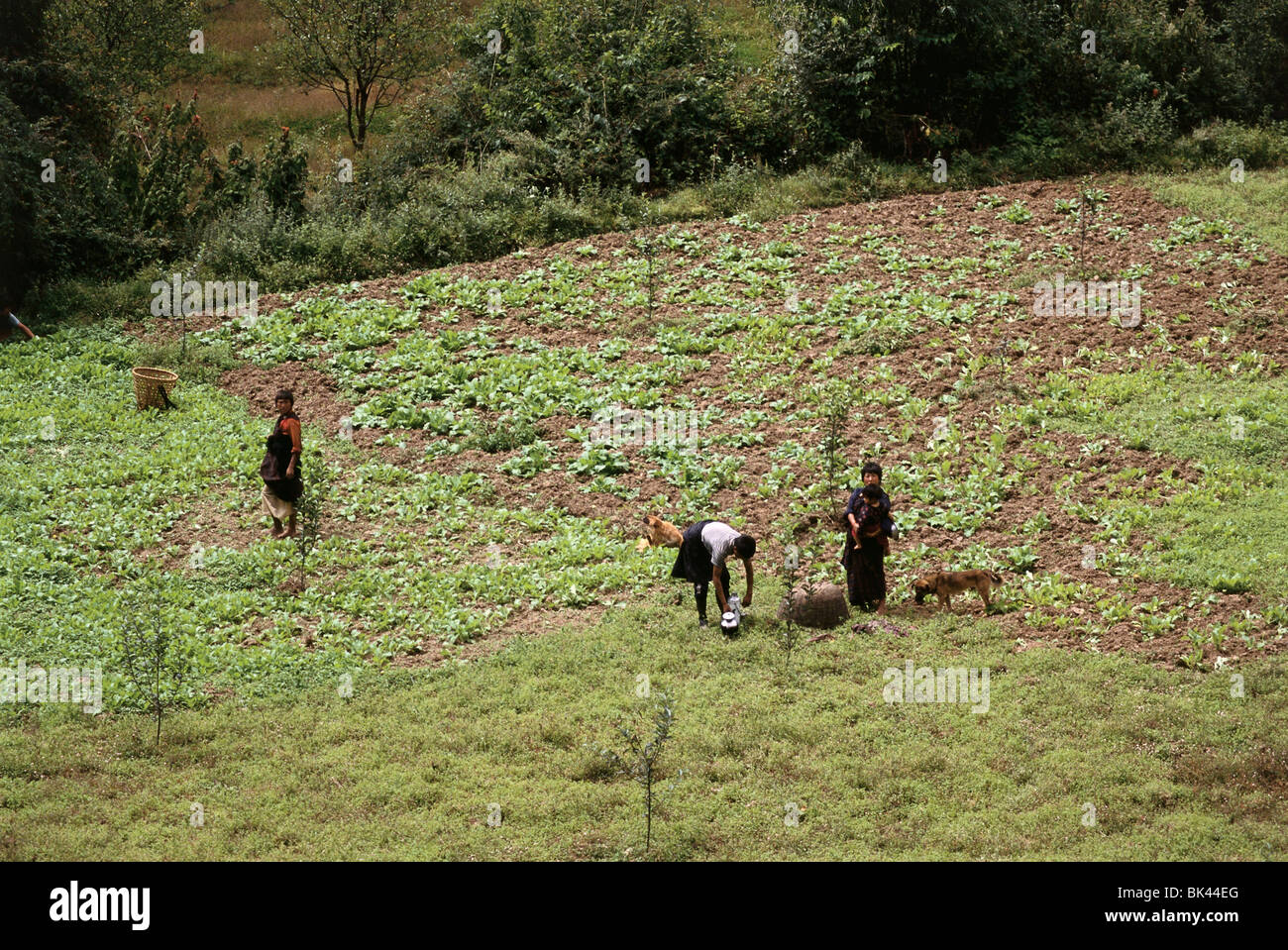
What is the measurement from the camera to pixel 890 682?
34.6 ft

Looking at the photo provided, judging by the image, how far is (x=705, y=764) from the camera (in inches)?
373

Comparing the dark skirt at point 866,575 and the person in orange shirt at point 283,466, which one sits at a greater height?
the person in orange shirt at point 283,466

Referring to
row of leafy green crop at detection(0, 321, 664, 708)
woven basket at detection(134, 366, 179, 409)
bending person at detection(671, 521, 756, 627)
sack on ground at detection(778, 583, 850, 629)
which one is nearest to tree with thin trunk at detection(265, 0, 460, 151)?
woven basket at detection(134, 366, 179, 409)

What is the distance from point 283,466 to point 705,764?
6.25m

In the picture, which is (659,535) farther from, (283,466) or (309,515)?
(283,466)

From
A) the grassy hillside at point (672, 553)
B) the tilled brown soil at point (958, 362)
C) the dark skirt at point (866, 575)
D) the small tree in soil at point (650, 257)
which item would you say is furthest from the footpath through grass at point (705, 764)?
the small tree in soil at point (650, 257)

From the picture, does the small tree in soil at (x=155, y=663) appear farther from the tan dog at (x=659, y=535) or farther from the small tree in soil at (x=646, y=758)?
the tan dog at (x=659, y=535)

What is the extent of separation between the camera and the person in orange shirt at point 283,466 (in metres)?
13.2

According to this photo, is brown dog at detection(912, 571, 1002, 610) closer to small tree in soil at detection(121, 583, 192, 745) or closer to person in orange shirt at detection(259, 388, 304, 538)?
person in orange shirt at detection(259, 388, 304, 538)

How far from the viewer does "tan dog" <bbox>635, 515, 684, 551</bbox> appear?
12227mm

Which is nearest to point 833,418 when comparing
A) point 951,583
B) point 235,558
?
point 951,583

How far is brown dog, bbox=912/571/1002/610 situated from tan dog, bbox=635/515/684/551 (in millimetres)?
2326

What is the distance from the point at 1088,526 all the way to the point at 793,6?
52.0 ft

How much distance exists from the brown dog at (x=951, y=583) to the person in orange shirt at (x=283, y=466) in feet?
21.6
